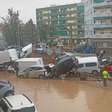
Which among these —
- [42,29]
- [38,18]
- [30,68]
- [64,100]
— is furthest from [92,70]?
[38,18]

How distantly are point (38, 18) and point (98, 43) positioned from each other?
68.5 m

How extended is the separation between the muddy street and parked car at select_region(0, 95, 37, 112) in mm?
3270

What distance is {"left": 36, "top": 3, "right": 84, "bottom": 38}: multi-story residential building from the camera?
328 feet

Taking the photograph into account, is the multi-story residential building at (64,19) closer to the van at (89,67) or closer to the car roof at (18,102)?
the van at (89,67)

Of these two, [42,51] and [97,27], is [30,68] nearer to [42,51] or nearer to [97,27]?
[42,51]

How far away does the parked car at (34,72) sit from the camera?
32812 millimetres

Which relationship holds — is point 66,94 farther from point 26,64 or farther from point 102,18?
point 102,18

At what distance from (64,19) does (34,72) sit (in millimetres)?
78139

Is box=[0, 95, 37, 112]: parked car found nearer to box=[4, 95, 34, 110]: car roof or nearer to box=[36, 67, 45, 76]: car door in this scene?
box=[4, 95, 34, 110]: car roof

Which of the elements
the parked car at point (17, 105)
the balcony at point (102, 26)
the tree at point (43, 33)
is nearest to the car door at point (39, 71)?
the parked car at point (17, 105)

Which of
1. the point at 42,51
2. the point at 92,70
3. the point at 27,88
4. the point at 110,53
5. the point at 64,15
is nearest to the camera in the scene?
the point at 27,88

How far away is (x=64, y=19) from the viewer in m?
110

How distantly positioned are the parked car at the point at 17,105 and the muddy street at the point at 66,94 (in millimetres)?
3270

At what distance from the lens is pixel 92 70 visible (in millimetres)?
32125
